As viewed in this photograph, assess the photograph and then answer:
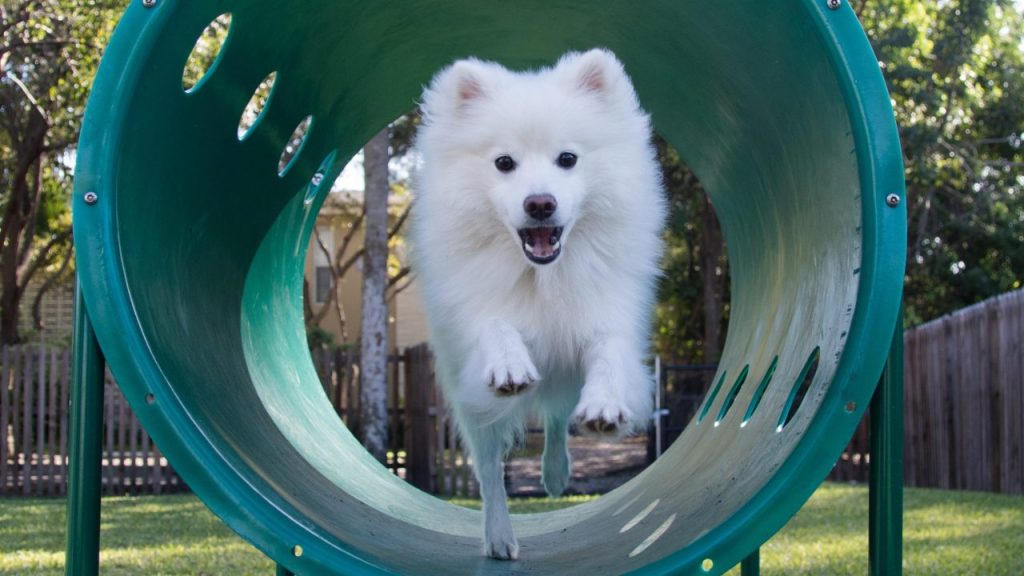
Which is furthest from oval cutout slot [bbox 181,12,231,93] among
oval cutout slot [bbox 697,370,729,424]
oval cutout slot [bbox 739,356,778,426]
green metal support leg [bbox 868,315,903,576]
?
green metal support leg [bbox 868,315,903,576]

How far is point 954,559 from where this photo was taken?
6484 millimetres

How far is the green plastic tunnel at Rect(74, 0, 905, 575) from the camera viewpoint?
2902 millimetres

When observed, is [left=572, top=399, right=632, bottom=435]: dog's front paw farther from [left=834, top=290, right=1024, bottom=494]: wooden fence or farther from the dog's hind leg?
[left=834, top=290, right=1024, bottom=494]: wooden fence

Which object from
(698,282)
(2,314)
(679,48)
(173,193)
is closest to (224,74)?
(173,193)

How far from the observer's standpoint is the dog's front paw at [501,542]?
157 inches

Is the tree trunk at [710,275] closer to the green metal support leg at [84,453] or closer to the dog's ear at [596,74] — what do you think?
the dog's ear at [596,74]

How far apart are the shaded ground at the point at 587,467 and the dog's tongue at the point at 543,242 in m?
7.18

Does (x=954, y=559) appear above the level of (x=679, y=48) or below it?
below

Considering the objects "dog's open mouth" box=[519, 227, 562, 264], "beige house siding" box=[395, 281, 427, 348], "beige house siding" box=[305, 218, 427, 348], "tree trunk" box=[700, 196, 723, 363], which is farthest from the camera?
"beige house siding" box=[395, 281, 427, 348]

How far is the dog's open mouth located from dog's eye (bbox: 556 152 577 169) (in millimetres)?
235

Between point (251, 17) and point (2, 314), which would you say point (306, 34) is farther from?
point (2, 314)

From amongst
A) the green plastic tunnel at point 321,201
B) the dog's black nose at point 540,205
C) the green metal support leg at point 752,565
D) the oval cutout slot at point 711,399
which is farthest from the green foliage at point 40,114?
the green metal support leg at point 752,565

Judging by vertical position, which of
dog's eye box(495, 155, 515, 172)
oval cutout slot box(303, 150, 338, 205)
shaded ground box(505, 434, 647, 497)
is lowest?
shaded ground box(505, 434, 647, 497)

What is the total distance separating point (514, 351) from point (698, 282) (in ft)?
61.0
